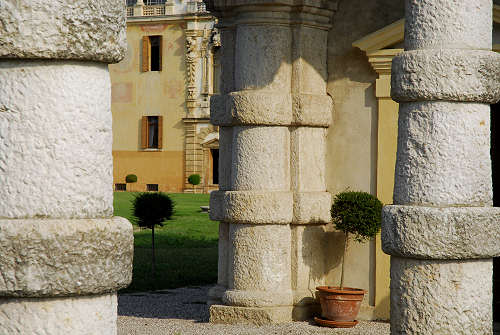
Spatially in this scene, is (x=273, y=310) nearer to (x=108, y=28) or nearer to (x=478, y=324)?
(x=478, y=324)

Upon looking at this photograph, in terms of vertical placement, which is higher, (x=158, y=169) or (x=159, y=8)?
(x=159, y=8)

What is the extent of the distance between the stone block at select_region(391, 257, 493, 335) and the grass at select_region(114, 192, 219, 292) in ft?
22.7

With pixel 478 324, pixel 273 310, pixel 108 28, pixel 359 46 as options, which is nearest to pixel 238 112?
pixel 359 46

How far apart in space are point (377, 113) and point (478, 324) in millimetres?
3914

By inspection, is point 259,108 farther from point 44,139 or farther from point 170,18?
point 170,18

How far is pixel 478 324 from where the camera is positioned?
18.2 feet

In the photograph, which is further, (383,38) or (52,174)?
(383,38)

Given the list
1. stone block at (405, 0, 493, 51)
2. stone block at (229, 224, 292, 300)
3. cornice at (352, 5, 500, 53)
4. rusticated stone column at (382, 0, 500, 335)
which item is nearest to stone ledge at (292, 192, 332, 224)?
stone block at (229, 224, 292, 300)

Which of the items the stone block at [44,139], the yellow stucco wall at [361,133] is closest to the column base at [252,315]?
the yellow stucco wall at [361,133]

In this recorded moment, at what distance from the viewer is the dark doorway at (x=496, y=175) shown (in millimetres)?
8609

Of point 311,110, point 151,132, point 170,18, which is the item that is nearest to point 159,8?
point 170,18

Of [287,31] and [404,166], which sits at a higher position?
[287,31]

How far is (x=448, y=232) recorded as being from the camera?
5500 millimetres

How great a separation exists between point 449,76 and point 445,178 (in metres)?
0.65
